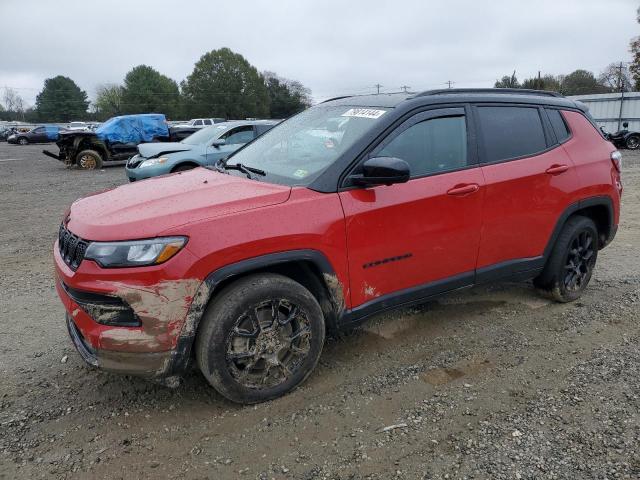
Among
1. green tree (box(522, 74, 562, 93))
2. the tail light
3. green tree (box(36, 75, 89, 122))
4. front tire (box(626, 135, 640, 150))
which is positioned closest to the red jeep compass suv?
the tail light

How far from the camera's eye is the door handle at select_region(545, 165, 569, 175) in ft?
12.6

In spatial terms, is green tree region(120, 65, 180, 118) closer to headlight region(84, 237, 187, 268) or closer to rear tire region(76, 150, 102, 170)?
rear tire region(76, 150, 102, 170)

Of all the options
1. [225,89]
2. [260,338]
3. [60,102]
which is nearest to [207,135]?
[260,338]

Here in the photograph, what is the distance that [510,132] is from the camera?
377 cm

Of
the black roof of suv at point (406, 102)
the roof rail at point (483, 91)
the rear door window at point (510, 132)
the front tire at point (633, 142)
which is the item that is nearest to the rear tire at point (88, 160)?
the black roof of suv at point (406, 102)

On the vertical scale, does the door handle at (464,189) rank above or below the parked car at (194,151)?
below

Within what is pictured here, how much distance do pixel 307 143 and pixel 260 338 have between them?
1426mm

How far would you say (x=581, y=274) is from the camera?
4.41 m

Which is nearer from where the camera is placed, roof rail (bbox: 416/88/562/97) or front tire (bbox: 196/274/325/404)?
front tire (bbox: 196/274/325/404)

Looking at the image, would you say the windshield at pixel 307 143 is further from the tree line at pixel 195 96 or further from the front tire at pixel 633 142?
the tree line at pixel 195 96

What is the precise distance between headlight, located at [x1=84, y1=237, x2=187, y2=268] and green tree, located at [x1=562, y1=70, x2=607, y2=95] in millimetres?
67497

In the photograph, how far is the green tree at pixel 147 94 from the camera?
82.6m

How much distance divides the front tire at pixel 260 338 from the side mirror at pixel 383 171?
2.49 ft

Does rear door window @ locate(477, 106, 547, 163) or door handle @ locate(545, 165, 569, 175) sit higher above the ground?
rear door window @ locate(477, 106, 547, 163)
